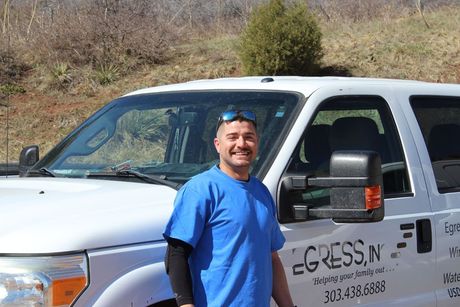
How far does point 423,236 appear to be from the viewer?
14.4 feet

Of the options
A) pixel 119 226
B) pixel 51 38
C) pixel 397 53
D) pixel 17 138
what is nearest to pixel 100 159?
pixel 119 226

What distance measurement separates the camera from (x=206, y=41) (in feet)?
75.7

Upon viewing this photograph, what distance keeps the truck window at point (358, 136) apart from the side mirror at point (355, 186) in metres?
0.65

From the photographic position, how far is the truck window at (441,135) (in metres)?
4.70

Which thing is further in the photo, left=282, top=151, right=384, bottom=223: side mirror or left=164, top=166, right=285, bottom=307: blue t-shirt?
left=282, top=151, right=384, bottom=223: side mirror

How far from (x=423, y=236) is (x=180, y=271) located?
1.88 m

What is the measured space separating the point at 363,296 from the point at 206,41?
19400 millimetres

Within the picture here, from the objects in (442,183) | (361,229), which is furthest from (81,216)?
(442,183)

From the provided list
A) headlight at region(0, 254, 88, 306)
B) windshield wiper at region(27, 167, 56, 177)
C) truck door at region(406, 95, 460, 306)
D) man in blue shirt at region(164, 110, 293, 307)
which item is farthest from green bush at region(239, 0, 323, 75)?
headlight at region(0, 254, 88, 306)

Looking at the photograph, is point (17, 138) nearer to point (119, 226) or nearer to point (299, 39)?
point (299, 39)

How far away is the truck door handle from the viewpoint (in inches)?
172

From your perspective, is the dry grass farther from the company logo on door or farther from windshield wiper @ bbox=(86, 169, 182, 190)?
windshield wiper @ bbox=(86, 169, 182, 190)

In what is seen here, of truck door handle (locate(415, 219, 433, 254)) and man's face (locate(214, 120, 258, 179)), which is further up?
man's face (locate(214, 120, 258, 179))

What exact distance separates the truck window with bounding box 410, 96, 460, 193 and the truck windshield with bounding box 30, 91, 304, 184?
3.12 ft
